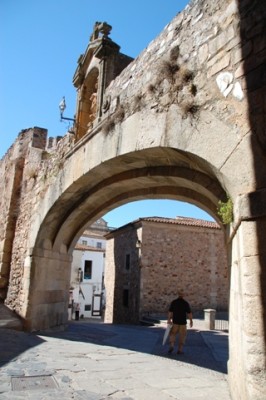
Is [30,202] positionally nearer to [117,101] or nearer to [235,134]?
[117,101]

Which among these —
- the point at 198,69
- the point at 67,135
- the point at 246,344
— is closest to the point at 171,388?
the point at 246,344

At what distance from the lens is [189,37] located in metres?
4.08

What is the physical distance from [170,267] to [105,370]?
12815 millimetres

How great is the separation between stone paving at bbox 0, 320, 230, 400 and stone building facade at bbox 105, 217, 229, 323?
9714 mm

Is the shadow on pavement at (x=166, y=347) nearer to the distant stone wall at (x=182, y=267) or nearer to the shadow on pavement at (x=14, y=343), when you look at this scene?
the shadow on pavement at (x=14, y=343)

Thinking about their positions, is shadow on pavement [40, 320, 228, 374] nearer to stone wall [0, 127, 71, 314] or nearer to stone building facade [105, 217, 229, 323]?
stone wall [0, 127, 71, 314]

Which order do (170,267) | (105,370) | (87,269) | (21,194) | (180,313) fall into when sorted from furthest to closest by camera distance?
(87,269) < (170,267) < (21,194) < (180,313) < (105,370)

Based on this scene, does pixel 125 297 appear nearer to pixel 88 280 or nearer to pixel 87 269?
pixel 87 269

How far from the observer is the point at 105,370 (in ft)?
14.4

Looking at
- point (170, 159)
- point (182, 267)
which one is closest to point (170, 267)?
point (182, 267)

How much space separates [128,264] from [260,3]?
644 inches

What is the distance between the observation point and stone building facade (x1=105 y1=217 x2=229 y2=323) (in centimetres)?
1656

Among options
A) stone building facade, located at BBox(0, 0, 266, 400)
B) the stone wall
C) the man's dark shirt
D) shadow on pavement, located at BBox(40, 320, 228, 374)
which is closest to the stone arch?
stone building facade, located at BBox(0, 0, 266, 400)

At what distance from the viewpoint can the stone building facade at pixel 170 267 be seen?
16562mm
